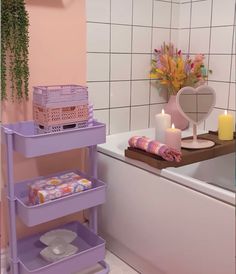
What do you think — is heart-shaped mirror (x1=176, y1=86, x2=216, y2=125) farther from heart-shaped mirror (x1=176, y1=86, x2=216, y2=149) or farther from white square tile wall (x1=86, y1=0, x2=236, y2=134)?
white square tile wall (x1=86, y1=0, x2=236, y2=134)

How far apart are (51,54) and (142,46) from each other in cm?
59

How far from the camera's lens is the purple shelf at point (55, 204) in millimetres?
Result: 1460

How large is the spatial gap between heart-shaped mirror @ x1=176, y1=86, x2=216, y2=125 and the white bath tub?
9.3 inches

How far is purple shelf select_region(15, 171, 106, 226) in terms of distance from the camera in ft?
4.79

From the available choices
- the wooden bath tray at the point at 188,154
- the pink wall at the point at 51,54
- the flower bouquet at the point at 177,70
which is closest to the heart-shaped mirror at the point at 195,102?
the wooden bath tray at the point at 188,154

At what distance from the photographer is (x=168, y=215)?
58.6 inches

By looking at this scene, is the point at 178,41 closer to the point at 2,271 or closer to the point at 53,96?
the point at 53,96

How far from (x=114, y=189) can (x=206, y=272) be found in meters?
0.59

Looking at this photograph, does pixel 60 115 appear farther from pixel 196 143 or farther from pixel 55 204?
pixel 196 143

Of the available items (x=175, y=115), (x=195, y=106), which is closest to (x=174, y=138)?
(x=195, y=106)

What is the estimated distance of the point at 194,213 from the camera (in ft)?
4.51

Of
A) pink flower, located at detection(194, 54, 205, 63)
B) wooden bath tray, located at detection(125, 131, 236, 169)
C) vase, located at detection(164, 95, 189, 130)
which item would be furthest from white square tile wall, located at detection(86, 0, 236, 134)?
wooden bath tray, located at detection(125, 131, 236, 169)

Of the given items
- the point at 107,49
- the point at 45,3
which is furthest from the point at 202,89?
the point at 45,3

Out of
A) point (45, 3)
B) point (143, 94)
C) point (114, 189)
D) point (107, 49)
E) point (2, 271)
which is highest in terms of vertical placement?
point (45, 3)
